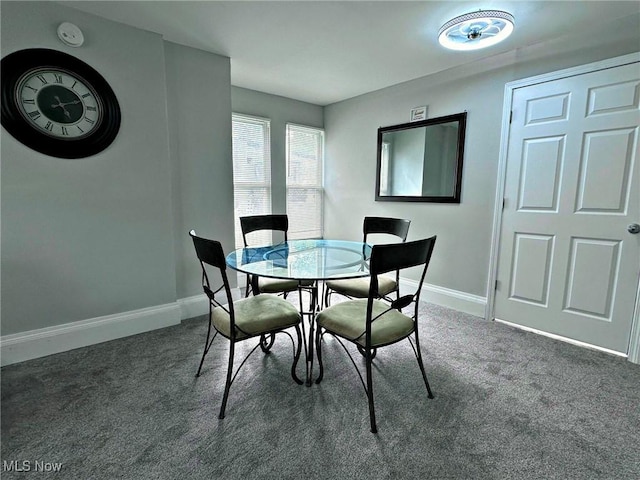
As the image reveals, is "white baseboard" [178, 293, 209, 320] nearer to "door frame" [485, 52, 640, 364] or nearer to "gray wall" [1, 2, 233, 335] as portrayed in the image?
"gray wall" [1, 2, 233, 335]

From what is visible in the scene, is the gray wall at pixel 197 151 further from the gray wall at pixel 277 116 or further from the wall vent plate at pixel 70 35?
the gray wall at pixel 277 116

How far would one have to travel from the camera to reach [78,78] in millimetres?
2129

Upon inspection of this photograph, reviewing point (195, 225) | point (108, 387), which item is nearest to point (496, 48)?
point (195, 225)

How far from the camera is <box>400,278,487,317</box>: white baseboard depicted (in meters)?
2.96

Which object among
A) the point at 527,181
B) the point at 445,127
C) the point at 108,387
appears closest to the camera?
the point at 108,387

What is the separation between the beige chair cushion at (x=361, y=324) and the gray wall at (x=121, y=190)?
5.42ft

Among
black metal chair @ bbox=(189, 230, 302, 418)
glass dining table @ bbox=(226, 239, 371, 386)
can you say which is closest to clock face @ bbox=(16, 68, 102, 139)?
black metal chair @ bbox=(189, 230, 302, 418)

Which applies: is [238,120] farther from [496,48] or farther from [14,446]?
[14,446]

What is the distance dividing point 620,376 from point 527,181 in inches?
59.9

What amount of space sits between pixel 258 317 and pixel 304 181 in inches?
110

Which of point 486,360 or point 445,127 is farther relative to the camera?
point 445,127

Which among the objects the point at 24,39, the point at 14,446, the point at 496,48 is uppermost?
the point at 496,48

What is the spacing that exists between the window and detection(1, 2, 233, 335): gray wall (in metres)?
1.24

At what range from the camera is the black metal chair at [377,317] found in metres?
1.46
